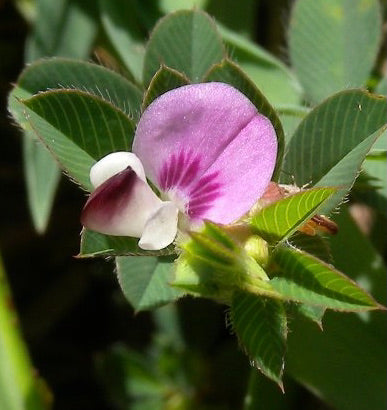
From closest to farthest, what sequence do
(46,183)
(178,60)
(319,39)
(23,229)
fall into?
1. (178,60)
2. (319,39)
3. (46,183)
4. (23,229)

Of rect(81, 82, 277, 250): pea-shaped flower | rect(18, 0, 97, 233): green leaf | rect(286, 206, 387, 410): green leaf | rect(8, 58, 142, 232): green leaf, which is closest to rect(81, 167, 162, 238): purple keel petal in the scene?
rect(81, 82, 277, 250): pea-shaped flower

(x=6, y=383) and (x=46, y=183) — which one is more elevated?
(x=46, y=183)

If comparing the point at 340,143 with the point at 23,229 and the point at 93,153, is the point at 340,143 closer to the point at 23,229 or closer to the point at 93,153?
the point at 93,153

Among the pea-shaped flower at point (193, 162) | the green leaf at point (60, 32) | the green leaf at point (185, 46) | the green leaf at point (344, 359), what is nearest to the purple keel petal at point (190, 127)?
the pea-shaped flower at point (193, 162)

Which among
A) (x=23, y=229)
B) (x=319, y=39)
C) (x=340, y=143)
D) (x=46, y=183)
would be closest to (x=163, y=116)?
(x=340, y=143)

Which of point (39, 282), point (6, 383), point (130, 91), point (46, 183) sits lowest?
point (39, 282)

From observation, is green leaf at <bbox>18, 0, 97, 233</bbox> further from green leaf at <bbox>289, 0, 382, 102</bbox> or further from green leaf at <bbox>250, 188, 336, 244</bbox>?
green leaf at <bbox>250, 188, 336, 244</bbox>

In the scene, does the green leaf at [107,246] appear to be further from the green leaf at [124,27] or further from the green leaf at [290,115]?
the green leaf at [124,27]
